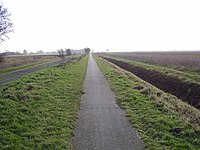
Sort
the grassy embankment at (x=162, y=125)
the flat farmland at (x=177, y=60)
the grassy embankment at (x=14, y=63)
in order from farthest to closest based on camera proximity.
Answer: the grassy embankment at (x=14, y=63) → the flat farmland at (x=177, y=60) → the grassy embankment at (x=162, y=125)

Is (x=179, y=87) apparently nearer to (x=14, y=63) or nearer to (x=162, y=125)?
(x=162, y=125)

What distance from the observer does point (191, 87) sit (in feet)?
60.0

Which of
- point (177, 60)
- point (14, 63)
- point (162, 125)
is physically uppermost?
point (162, 125)

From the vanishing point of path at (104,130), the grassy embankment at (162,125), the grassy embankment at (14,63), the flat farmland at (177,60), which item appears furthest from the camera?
the grassy embankment at (14,63)

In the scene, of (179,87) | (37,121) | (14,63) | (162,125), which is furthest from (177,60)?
(37,121)

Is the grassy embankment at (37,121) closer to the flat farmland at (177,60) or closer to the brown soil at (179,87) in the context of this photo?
the brown soil at (179,87)

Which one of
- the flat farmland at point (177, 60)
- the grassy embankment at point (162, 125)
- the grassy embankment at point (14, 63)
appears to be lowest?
the grassy embankment at point (14, 63)

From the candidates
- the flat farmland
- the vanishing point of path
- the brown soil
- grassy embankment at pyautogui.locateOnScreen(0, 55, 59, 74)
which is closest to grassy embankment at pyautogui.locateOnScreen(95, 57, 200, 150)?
Result: the vanishing point of path

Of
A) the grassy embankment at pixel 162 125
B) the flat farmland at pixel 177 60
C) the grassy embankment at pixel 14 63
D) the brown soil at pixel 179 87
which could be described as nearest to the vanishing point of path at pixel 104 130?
the grassy embankment at pixel 162 125

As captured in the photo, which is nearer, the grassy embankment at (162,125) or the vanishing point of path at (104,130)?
the vanishing point of path at (104,130)

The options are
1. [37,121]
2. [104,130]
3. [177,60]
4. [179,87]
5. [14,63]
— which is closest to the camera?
[104,130]

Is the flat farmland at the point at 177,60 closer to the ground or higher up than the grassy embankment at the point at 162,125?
closer to the ground

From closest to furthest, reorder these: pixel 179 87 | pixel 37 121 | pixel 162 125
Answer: pixel 162 125 < pixel 37 121 < pixel 179 87

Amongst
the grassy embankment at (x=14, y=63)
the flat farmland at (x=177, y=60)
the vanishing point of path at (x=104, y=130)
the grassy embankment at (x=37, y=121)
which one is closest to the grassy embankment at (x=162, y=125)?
the vanishing point of path at (x=104, y=130)
